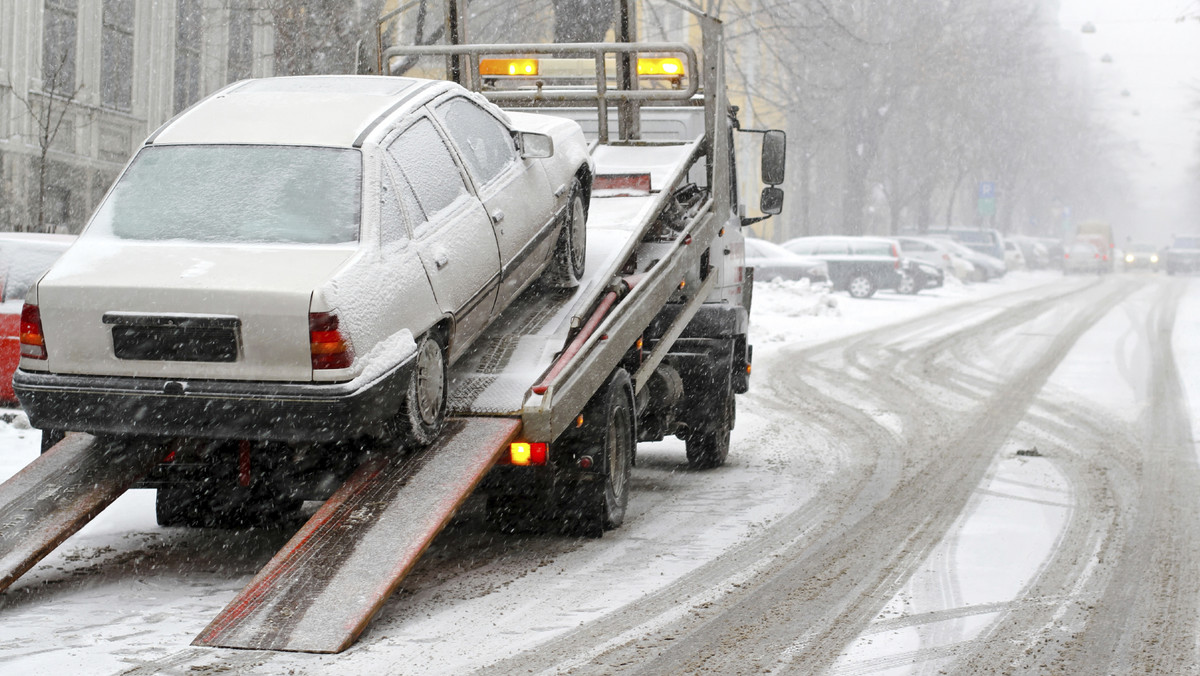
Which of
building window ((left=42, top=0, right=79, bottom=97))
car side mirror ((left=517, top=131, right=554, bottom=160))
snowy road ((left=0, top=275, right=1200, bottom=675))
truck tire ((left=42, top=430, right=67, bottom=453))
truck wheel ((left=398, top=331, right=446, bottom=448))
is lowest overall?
snowy road ((left=0, top=275, right=1200, bottom=675))

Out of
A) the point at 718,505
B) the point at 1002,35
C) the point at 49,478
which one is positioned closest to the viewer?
the point at 49,478

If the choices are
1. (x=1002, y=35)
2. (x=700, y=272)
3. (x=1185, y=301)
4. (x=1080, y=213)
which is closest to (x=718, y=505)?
(x=700, y=272)

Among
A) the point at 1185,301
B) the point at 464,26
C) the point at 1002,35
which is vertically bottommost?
the point at 1185,301

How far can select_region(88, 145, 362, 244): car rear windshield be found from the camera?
237 inches

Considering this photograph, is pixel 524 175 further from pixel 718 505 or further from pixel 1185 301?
pixel 1185 301

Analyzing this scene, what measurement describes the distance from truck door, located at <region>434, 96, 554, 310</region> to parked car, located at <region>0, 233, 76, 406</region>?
4.39m

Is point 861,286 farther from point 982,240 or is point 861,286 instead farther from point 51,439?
point 51,439

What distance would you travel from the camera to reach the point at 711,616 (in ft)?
19.0

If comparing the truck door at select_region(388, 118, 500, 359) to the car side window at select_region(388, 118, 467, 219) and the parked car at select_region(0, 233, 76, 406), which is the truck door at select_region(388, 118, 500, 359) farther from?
the parked car at select_region(0, 233, 76, 406)

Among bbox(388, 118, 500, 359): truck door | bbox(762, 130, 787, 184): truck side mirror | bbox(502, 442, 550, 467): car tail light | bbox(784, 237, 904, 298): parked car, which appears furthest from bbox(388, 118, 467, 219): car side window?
bbox(784, 237, 904, 298): parked car

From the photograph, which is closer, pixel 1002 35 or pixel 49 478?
pixel 49 478

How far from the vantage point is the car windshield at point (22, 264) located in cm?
1051

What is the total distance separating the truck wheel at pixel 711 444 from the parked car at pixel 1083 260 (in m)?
53.8

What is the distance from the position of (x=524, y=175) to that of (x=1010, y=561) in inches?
128
